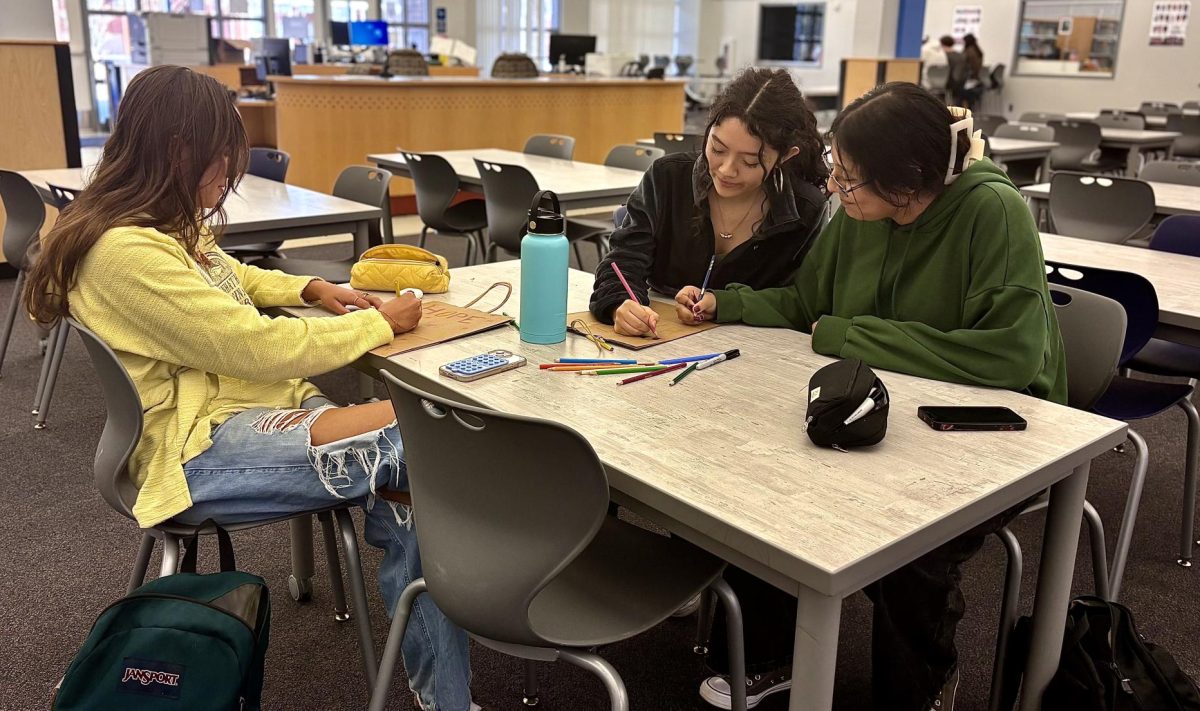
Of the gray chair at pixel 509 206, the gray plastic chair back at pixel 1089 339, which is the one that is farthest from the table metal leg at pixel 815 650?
the gray chair at pixel 509 206

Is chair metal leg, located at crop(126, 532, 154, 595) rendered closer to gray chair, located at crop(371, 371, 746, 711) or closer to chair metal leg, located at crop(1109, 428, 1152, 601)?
gray chair, located at crop(371, 371, 746, 711)

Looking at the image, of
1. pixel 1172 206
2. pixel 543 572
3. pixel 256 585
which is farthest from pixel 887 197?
pixel 1172 206

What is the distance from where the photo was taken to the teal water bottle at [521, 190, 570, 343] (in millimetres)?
1623

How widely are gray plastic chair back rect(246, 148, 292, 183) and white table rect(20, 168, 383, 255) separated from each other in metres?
0.58

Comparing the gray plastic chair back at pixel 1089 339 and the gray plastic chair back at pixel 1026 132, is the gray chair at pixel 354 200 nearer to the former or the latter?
the gray plastic chair back at pixel 1089 339

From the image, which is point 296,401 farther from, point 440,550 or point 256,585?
point 440,550

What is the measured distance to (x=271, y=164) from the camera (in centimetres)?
400

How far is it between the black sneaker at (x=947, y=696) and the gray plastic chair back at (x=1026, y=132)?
5108 mm

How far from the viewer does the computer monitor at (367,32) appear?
9.81m

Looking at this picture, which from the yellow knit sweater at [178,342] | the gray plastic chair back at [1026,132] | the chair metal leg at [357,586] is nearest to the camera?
the yellow knit sweater at [178,342]

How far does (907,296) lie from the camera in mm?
1681

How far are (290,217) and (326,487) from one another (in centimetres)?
161

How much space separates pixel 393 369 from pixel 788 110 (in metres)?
→ 0.93

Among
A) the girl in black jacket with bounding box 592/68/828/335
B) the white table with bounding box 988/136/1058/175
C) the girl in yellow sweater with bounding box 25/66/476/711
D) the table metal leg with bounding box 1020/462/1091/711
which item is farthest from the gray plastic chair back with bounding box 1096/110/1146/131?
the girl in yellow sweater with bounding box 25/66/476/711
